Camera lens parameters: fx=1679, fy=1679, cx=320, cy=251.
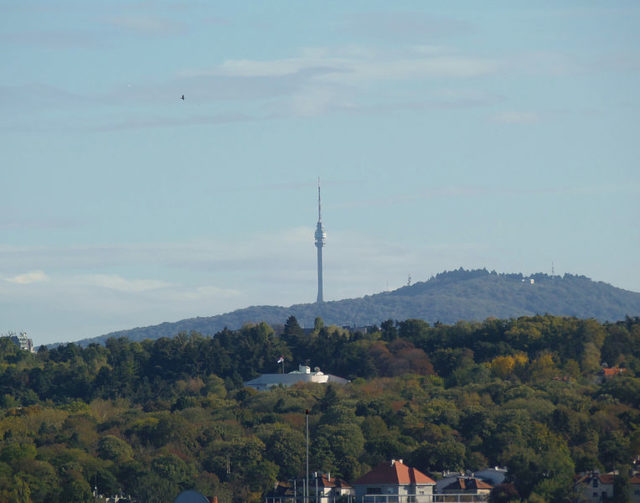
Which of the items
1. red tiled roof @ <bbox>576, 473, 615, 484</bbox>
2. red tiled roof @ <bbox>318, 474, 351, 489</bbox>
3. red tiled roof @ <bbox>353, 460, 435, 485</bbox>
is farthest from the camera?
red tiled roof @ <bbox>318, 474, 351, 489</bbox>

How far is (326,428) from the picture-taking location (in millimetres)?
179125

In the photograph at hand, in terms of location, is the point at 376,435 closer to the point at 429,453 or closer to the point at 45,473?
the point at 429,453

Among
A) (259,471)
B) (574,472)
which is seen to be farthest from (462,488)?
(259,471)

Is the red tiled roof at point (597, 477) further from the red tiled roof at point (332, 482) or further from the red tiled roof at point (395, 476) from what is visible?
the red tiled roof at point (332, 482)

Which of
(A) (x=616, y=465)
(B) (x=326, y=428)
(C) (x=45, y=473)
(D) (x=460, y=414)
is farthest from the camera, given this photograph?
(D) (x=460, y=414)

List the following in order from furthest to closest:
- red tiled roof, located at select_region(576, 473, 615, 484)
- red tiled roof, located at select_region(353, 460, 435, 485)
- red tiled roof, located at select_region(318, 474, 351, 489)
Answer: red tiled roof, located at select_region(318, 474, 351, 489)
red tiled roof, located at select_region(353, 460, 435, 485)
red tiled roof, located at select_region(576, 473, 615, 484)

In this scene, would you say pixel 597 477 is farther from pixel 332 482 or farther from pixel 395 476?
pixel 332 482

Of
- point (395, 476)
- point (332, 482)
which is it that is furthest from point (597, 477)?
point (332, 482)

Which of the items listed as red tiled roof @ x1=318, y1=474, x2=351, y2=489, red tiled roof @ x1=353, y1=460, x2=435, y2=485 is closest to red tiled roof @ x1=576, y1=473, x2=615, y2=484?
red tiled roof @ x1=353, y1=460, x2=435, y2=485

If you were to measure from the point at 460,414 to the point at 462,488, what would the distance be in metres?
33.2

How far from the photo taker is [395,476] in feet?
521

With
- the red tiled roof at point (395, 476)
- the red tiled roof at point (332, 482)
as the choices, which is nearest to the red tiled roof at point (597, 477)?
the red tiled roof at point (395, 476)

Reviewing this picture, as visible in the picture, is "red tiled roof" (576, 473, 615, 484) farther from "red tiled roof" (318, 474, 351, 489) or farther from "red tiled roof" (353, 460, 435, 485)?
"red tiled roof" (318, 474, 351, 489)

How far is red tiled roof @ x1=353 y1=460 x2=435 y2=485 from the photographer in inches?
6250
